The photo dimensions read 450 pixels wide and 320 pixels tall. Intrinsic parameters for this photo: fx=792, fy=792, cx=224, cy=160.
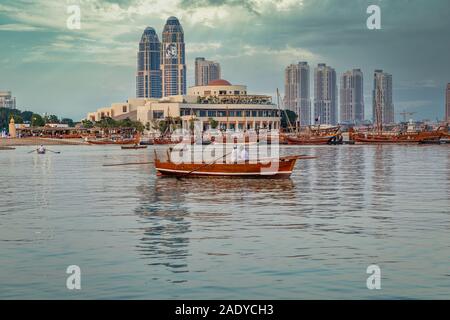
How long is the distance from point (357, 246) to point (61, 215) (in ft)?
50.4

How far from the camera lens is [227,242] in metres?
27.1

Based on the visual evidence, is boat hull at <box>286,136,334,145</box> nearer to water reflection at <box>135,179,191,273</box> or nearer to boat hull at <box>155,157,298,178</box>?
boat hull at <box>155,157,298,178</box>

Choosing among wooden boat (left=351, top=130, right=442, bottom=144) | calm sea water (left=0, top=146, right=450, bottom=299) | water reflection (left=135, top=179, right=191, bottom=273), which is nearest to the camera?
calm sea water (left=0, top=146, right=450, bottom=299)

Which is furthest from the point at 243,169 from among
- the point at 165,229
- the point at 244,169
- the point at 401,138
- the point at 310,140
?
the point at 401,138

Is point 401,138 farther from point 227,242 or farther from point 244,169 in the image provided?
point 227,242

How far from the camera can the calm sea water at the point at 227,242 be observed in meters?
20.6

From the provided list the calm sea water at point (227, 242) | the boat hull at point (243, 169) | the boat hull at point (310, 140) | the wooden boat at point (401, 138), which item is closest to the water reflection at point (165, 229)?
the calm sea water at point (227, 242)

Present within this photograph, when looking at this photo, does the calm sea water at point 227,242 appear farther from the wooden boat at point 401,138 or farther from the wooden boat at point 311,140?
the wooden boat at point 401,138

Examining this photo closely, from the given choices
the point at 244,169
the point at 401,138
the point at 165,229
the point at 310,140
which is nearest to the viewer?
the point at 165,229

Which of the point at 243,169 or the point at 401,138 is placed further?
the point at 401,138

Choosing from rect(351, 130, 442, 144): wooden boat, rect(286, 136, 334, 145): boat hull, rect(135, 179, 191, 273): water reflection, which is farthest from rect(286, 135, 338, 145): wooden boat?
rect(135, 179, 191, 273): water reflection

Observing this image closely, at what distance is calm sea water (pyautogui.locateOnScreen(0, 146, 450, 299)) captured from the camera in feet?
67.5

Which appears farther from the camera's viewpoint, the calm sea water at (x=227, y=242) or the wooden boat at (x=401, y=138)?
the wooden boat at (x=401, y=138)
